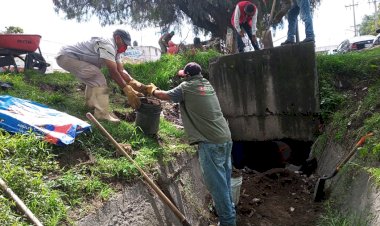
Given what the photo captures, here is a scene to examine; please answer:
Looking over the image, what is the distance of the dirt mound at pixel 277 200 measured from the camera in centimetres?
518

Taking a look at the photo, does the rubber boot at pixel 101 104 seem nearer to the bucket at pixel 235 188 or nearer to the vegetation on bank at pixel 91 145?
the vegetation on bank at pixel 91 145

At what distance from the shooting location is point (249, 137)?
8.23 meters

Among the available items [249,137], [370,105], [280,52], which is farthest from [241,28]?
[370,105]

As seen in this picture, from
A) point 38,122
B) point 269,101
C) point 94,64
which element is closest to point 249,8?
point 269,101

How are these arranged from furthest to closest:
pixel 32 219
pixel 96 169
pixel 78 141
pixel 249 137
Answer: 1. pixel 249 137
2. pixel 78 141
3. pixel 96 169
4. pixel 32 219

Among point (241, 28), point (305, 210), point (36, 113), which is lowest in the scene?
point (305, 210)

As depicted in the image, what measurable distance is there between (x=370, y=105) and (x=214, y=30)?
12.4 metres

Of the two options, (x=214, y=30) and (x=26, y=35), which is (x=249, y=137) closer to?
(x=26, y=35)

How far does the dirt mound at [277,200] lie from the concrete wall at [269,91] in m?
1.13

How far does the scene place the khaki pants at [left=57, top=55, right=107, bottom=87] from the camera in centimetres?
526

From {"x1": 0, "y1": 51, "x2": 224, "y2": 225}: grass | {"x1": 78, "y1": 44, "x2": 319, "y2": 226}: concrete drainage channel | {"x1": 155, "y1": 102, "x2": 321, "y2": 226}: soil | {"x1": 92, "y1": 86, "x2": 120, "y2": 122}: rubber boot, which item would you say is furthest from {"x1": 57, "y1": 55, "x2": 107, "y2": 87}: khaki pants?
{"x1": 155, "y1": 102, "x2": 321, "y2": 226}: soil

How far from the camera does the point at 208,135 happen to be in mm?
4586

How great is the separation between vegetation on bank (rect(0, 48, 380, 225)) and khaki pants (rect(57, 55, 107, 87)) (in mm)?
528

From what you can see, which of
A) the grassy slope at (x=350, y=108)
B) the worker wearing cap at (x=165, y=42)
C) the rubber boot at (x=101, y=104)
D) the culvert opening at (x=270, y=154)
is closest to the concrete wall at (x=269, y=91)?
the culvert opening at (x=270, y=154)
